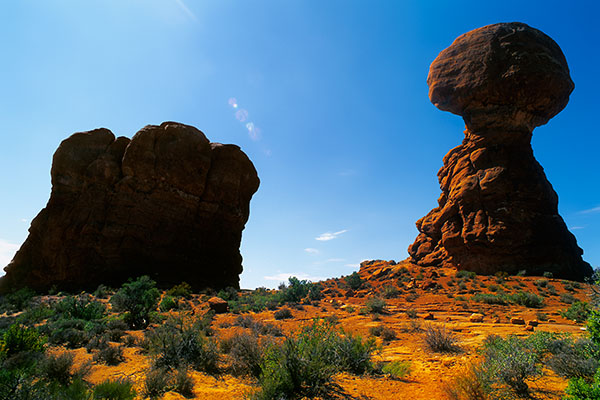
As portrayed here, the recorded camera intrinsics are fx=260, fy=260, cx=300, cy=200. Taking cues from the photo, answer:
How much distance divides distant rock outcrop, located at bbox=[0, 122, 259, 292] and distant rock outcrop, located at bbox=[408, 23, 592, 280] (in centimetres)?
2454

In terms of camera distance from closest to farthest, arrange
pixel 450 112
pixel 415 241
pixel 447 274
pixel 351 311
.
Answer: pixel 351 311
pixel 447 274
pixel 450 112
pixel 415 241

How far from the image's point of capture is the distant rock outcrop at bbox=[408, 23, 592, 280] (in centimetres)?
2452

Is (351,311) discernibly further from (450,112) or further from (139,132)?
(450,112)

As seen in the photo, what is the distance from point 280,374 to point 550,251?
100 feet

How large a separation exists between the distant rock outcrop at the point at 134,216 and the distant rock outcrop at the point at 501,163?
966 inches

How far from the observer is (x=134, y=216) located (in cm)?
2347

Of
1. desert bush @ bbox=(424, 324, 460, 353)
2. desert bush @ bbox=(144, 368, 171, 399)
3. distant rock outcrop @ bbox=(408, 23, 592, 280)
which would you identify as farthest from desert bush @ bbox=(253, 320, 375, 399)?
distant rock outcrop @ bbox=(408, 23, 592, 280)

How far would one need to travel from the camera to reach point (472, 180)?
27.9 m

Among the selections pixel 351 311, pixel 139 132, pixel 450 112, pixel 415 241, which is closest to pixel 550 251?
pixel 415 241

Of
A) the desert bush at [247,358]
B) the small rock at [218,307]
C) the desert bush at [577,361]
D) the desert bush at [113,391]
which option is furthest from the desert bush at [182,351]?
→ the small rock at [218,307]

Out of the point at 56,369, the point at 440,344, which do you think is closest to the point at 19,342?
the point at 56,369

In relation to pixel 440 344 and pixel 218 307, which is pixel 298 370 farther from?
pixel 218 307

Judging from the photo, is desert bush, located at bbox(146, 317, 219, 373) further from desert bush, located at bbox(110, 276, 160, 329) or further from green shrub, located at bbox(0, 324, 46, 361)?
desert bush, located at bbox(110, 276, 160, 329)

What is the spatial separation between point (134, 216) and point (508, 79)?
1560 inches
